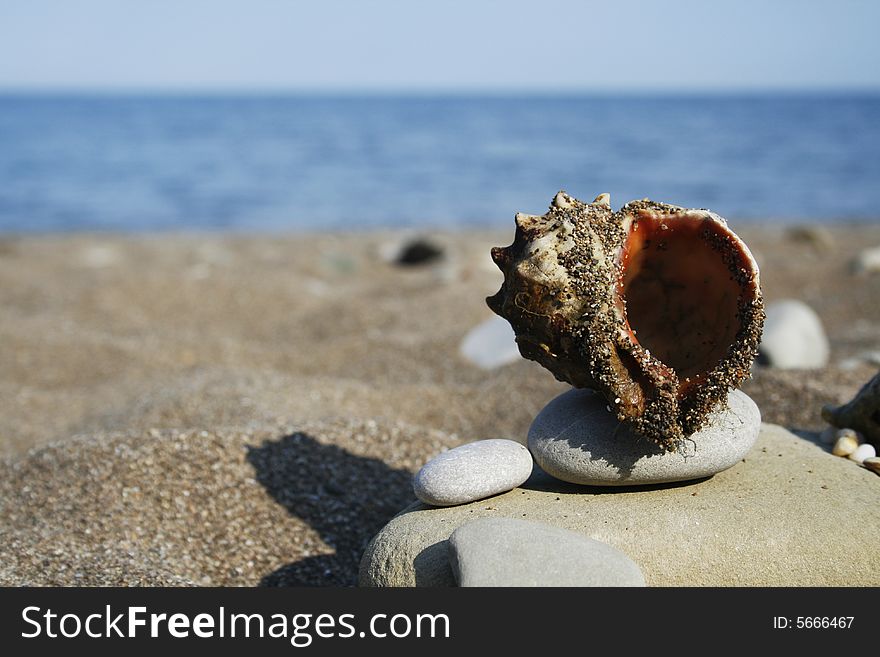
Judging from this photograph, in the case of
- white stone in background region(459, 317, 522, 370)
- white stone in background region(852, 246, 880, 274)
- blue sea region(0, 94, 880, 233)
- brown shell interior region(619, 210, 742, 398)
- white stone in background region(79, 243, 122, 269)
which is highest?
brown shell interior region(619, 210, 742, 398)

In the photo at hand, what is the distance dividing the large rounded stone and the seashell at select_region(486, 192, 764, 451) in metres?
0.27

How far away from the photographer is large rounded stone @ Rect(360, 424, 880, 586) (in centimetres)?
266

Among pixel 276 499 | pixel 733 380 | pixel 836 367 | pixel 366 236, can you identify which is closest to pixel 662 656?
pixel 733 380

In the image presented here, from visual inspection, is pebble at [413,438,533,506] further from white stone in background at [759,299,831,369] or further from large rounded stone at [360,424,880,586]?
white stone in background at [759,299,831,369]

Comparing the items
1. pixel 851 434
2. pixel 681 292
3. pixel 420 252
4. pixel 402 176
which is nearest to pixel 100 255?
pixel 420 252

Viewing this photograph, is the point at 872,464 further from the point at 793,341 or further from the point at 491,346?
the point at 491,346

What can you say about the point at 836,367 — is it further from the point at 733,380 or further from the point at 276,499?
the point at 276,499

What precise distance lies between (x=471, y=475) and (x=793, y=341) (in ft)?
13.0

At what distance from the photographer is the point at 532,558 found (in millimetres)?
2402

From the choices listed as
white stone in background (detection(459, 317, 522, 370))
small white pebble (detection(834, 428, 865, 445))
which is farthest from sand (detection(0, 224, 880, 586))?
small white pebble (detection(834, 428, 865, 445))

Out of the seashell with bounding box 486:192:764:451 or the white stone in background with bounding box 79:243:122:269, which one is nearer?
the seashell with bounding box 486:192:764:451

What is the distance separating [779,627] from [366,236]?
43.6 ft

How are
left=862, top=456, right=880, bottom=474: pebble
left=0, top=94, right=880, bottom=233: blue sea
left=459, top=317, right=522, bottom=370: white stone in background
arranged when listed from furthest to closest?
left=0, top=94, right=880, bottom=233: blue sea → left=459, top=317, right=522, bottom=370: white stone in background → left=862, top=456, right=880, bottom=474: pebble

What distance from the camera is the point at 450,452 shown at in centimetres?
300
